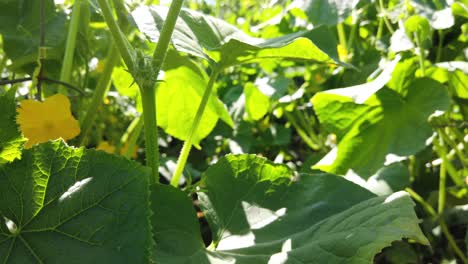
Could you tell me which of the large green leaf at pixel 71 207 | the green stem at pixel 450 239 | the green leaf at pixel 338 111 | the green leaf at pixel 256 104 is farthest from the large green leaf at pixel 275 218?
the green leaf at pixel 256 104

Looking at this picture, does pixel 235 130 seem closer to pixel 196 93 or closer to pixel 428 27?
pixel 196 93

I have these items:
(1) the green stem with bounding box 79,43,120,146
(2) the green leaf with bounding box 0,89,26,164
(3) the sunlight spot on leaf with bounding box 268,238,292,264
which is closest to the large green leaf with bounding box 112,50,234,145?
(1) the green stem with bounding box 79,43,120,146

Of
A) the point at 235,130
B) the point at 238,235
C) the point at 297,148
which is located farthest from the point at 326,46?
the point at 297,148

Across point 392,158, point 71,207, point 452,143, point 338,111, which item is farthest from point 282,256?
point 452,143

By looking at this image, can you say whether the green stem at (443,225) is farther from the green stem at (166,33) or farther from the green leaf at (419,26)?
the green stem at (166,33)

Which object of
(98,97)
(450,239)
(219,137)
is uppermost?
(98,97)

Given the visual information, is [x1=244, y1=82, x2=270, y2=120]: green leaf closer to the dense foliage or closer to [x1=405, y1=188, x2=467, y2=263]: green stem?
the dense foliage

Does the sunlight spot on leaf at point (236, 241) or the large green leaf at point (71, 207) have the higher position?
the large green leaf at point (71, 207)

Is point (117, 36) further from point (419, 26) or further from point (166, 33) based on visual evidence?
point (419, 26)
